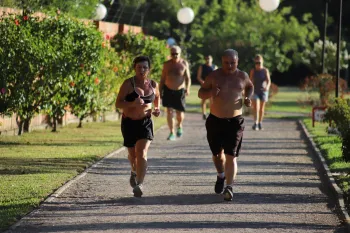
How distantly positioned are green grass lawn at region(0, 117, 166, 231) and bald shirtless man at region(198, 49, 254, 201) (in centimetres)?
208

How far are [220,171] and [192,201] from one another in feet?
2.95

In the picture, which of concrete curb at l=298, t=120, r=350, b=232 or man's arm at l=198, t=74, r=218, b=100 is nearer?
concrete curb at l=298, t=120, r=350, b=232

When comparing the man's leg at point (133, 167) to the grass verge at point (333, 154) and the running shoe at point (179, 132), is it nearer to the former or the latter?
the grass verge at point (333, 154)

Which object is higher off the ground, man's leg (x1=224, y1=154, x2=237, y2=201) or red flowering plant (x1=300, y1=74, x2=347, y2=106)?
red flowering plant (x1=300, y1=74, x2=347, y2=106)

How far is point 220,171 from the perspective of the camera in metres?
12.2

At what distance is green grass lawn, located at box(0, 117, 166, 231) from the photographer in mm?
11117

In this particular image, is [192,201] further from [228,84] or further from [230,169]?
[228,84]

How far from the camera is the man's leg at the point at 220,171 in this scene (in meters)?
12.1

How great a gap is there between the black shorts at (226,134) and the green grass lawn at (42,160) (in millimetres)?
2049

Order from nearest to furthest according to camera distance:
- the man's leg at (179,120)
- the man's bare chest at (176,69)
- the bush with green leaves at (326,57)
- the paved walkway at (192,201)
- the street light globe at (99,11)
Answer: the paved walkway at (192,201) < the man's bare chest at (176,69) < the man's leg at (179,120) < the street light globe at (99,11) < the bush with green leaves at (326,57)

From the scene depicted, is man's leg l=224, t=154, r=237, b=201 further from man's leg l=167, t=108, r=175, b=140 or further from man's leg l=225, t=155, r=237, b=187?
man's leg l=167, t=108, r=175, b=140

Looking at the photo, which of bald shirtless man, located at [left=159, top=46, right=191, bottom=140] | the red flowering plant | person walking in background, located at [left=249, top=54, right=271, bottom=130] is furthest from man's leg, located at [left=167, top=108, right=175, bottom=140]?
the red flowering plant

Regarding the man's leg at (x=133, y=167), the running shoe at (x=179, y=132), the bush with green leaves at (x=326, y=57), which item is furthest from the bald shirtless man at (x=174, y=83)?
the bush with green leaves at (x=326, y=57)

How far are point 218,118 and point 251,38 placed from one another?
3110cm
